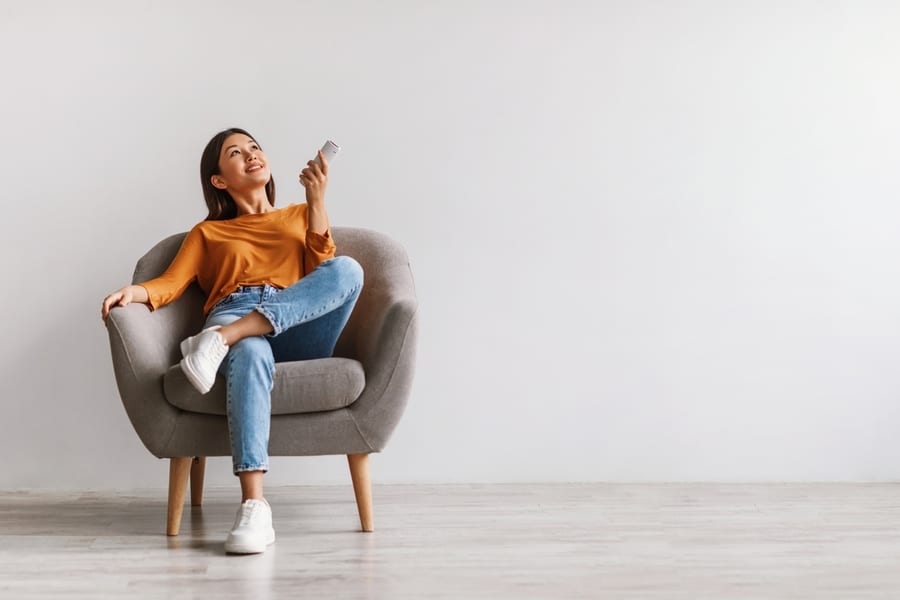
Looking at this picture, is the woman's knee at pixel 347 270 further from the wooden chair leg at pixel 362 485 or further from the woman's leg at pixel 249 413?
the wooden chair leg at pixel 362 485

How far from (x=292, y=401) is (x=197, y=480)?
0.67m

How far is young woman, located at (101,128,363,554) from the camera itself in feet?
7.69

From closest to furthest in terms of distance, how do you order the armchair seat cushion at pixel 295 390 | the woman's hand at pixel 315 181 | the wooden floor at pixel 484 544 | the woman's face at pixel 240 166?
the wooden floor at pixel 484 544 → the armchair seat cushion at pixel 295 390 → the woman's hand at pixel 315 181 → the woman's face at pixel 240 166

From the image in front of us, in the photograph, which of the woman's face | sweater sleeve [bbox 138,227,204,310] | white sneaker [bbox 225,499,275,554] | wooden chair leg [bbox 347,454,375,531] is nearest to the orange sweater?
sweater sleeve [bbox 138,227,204,310]

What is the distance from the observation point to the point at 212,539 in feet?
8.14

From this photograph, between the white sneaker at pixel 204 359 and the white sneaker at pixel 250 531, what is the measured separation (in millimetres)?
300

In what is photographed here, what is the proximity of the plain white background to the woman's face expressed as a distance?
0.33 meters

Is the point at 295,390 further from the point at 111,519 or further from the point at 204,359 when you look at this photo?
the point at 111,519

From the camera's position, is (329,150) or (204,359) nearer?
(204,359)

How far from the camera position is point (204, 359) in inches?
92.3

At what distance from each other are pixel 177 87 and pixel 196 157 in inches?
9.3

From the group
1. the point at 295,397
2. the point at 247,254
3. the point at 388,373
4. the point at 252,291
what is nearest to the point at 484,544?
the point at 388,373

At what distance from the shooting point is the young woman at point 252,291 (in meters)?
2.34

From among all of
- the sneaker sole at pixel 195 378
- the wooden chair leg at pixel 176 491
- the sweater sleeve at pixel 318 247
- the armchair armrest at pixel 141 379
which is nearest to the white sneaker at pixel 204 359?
the sneaker sole at pixel 195 378
